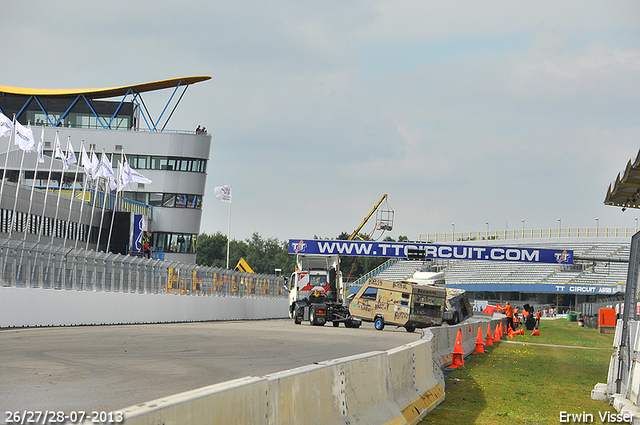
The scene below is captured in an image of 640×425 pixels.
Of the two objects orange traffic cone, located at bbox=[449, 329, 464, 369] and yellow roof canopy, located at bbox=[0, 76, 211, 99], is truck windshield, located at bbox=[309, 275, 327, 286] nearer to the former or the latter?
orange traffic cone, located at bbox=[449, 329, 464, 369]

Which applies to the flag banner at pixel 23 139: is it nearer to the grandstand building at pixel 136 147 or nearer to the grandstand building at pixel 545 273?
the grandstand building at pixel 136 147

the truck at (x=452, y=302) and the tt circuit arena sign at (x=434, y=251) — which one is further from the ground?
the tt circuit arena sign at (x=434, y=251)

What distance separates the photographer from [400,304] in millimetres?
33938

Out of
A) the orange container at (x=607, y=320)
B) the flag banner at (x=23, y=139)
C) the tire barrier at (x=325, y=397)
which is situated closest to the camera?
the tire barrier at (x=325, y=397)

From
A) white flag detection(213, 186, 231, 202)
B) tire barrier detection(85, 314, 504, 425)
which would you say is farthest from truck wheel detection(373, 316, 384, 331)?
white flag detection(213, 186, 231, 202)

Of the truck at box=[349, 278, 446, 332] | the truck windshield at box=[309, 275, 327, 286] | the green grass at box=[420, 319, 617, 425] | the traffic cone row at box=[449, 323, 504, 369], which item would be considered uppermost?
the truck windshield at box=[309, 275, 327, 286]

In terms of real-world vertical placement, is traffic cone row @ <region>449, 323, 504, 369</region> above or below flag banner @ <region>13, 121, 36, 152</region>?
below

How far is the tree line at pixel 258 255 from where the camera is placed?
15612cm

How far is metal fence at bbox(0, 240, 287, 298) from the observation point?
23875 millimetres

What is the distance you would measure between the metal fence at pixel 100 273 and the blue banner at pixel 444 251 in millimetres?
15265

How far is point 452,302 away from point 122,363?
32376mm

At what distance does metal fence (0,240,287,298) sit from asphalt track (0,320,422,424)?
96.2 inches

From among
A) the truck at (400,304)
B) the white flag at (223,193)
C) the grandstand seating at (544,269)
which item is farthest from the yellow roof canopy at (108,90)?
the truck at (400,304)

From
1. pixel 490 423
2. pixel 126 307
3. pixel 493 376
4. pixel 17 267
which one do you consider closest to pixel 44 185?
pixel 126 307
